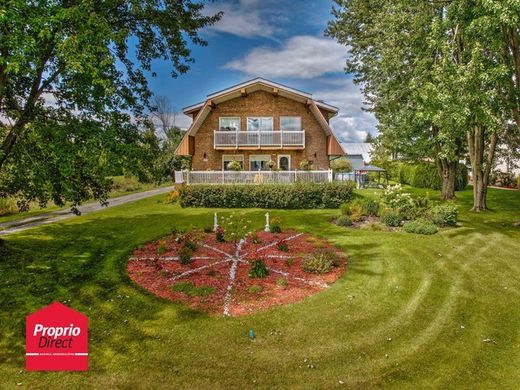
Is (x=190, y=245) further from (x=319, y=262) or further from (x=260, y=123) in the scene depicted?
(x=260, y=123)

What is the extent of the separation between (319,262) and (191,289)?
4328 millimetres

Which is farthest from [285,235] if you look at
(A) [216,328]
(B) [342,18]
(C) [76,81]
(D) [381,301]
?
(B) [342,18]

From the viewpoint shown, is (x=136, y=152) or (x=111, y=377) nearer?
(x=111, y=377)

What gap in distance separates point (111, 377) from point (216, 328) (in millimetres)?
2398

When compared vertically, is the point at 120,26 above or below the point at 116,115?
above

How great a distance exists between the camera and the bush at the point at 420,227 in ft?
51.8

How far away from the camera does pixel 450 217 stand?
17.1 metres

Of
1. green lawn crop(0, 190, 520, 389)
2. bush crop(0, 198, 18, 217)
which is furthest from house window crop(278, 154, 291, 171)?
bush crop(0, 198, 18, 217)

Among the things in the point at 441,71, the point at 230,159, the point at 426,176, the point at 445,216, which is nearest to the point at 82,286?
the point at 445,216

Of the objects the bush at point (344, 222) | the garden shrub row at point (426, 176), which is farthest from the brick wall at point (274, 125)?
the bush at point (344, 222)

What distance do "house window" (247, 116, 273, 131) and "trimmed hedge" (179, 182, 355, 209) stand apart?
7724 millimetres

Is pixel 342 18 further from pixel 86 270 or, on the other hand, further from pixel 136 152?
pixel 86 270

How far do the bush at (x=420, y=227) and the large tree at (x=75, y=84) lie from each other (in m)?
13.0

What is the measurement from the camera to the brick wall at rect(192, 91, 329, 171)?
2919cm
